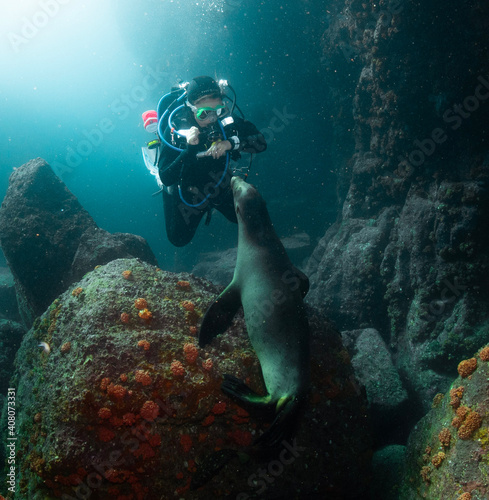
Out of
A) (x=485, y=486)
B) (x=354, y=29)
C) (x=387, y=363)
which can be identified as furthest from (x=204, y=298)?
(x=354, y=29)

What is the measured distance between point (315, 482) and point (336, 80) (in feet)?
48.8

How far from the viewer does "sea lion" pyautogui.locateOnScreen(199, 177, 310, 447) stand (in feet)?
9.07

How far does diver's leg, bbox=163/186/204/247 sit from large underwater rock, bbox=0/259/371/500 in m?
2.88

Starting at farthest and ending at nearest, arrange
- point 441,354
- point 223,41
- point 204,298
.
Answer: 1. point 223,41
2. point 441,354
3. point 204,298

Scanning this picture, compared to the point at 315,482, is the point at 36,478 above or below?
above

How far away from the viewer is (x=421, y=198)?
24.7ft

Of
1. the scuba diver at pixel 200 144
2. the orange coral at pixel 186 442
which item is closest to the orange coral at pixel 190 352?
the orange coral at pixel 186 442

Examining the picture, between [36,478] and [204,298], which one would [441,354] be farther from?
[36,478]

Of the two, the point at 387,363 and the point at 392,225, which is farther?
the point at 392,225

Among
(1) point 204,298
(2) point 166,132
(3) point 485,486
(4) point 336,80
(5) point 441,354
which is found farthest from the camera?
(4) point 336,80

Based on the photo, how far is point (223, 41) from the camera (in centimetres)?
1769

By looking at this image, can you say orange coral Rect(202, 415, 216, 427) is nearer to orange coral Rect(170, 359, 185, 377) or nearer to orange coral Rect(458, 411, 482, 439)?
orange coral Rect(170, 359, 185, 377)

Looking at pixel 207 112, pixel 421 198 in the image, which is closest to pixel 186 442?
pixel 207 112

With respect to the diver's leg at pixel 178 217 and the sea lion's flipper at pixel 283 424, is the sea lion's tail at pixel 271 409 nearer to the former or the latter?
the sea lion's flipper at pixel 283 424
